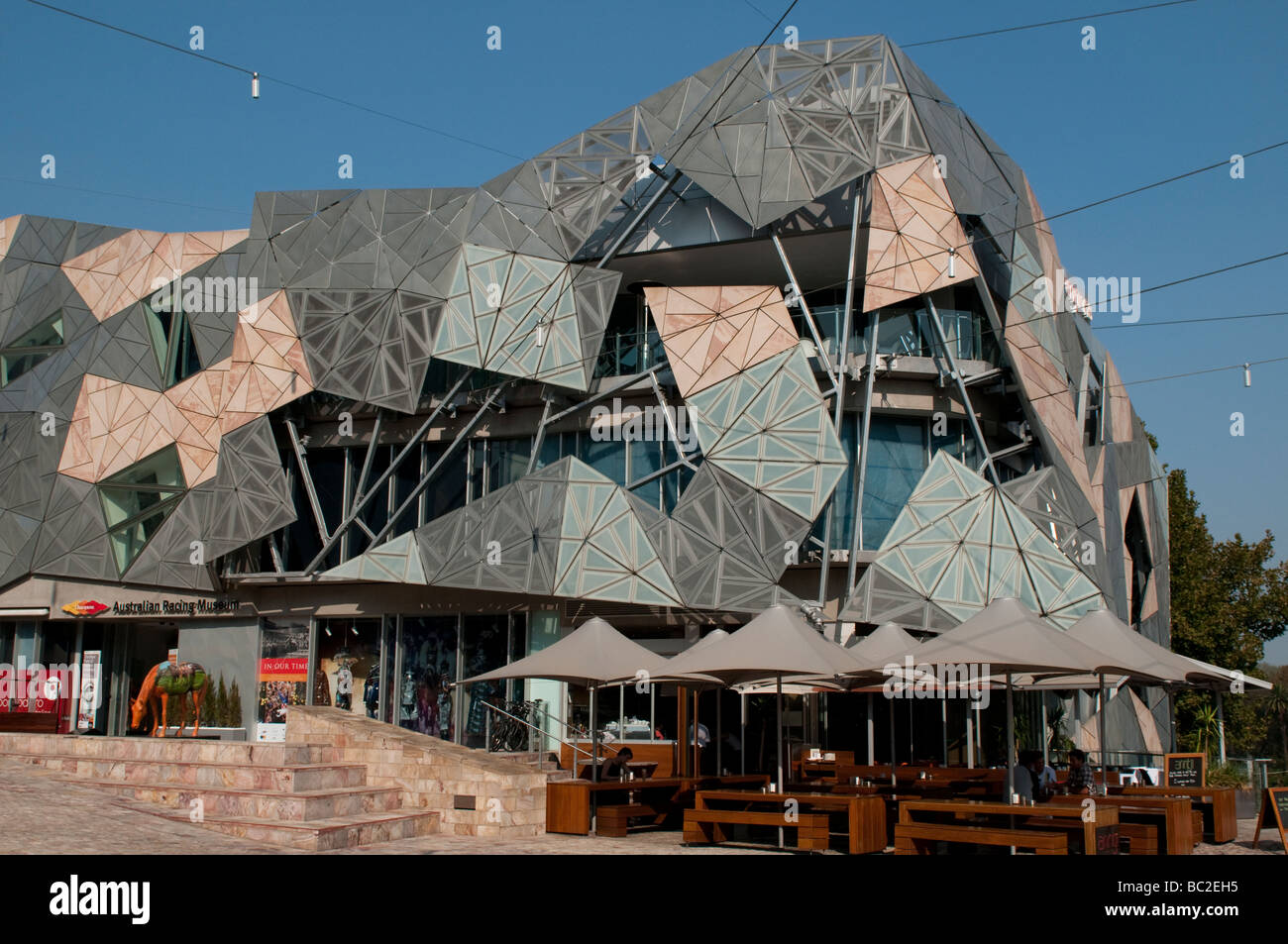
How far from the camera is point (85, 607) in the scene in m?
34.0

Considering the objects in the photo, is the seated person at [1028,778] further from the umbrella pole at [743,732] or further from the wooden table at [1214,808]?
the umbrella pole at [743,732]

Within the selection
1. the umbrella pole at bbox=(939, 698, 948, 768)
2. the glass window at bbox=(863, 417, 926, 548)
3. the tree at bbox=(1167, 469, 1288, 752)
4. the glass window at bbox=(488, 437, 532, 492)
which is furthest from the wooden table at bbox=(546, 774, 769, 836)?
the tree at bbox=(1167, 469, 1288, 752)

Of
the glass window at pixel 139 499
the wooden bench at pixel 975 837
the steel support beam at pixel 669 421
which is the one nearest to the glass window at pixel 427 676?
the steel support beam at pixel 669 421

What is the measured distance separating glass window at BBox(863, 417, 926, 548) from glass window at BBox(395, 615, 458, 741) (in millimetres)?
10574

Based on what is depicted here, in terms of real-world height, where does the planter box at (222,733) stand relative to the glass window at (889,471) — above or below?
below

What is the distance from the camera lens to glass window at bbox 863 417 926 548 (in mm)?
27734

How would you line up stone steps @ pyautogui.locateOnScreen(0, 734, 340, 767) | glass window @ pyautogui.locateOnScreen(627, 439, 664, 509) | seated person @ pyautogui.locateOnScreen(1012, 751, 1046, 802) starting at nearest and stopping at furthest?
1. seated person @ pyautogui.locateOnScreen(1012, 751, 1046, 802)
2. stone steps @ pyautogui.locateOnScreen(0, 734, 340, 767)
3. glass window @ pyautogui.locateOnScreen(627, 439, 664, 509)

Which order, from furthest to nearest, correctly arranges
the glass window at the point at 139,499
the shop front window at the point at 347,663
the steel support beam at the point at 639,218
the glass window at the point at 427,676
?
the glass window at the point at 139,499
the shop front window at the point at 347,663
the glass window at the point at 427,676
the steel support beam at the point at 639,218

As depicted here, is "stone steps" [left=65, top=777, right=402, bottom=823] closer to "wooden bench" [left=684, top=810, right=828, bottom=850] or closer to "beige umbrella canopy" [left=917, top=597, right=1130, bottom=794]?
"wooden bench" [left=684, top=810, right=828, bottom=850]

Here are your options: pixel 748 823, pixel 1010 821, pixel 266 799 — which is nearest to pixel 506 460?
pixel 266 799

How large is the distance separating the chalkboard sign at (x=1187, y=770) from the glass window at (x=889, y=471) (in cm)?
783

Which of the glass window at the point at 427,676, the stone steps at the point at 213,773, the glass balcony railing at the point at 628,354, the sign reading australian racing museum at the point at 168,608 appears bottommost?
the stone steps at the point at 213,773

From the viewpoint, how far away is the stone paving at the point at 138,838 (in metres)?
12.3

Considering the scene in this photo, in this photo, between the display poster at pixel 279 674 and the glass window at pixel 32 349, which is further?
the glass window at pixel 32 349
